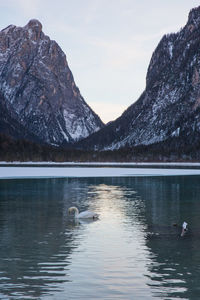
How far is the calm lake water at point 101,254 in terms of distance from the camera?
1668 cm

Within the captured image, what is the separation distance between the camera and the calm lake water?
1668 centimetres

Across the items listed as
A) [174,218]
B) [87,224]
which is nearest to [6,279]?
[87,224]

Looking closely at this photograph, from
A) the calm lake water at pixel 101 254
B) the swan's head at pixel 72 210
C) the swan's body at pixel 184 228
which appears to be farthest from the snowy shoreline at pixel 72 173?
the swan's body at pixel 184 228

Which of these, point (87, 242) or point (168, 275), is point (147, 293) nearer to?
point (168, 275)

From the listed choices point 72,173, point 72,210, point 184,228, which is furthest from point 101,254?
point 72,173

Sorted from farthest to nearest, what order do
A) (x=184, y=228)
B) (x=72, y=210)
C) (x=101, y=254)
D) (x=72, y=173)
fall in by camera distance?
1. (x=72, y=173)
2. (x=72, y=210)
3. (x=184, y=228)
4. (x=101, y=254)

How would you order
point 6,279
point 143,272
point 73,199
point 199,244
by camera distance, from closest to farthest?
point 6,279, point 143,272, point 199,244, point 73,199

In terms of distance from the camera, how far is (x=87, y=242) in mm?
24719

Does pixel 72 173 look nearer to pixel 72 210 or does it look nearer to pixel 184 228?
pixel 72 210

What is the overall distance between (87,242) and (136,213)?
1172 centimetres

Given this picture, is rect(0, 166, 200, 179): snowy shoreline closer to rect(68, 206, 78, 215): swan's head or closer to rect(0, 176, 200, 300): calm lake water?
rect(68, 206, 78, 215): swan's head

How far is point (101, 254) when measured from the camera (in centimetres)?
2200

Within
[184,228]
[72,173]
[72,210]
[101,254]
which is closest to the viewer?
[101,254]

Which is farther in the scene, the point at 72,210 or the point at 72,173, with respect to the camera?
→ the point at 72,173
